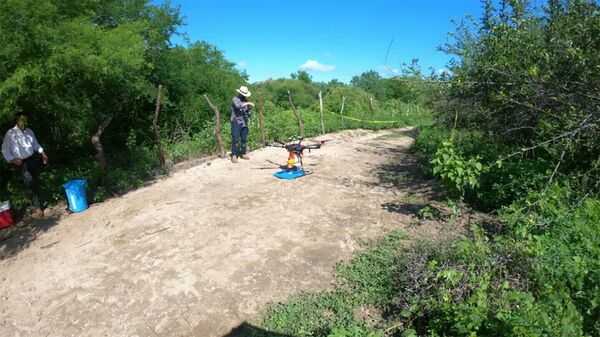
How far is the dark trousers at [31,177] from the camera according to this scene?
647 cm

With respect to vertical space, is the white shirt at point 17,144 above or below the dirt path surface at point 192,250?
above

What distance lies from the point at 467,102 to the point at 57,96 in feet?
22.2

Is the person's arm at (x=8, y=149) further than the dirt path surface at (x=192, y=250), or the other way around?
the person's arm at (x=8, y=149)

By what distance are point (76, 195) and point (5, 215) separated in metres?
1.16

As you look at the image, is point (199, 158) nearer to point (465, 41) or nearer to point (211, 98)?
point (211, 98)

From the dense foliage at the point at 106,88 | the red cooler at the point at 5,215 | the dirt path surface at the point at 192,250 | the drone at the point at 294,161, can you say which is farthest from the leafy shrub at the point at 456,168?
the red cooler at the point at 5,215

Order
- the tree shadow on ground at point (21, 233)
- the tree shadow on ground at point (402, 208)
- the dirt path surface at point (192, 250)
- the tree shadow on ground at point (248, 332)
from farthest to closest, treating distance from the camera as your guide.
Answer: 1. the tree shadow on ground at point (21, 233)
2. the tree shadow on ground at point (402, 208)
3. the dirt path surface at point (192, 250)
4. the tree shadow on ground at point (248, 332)

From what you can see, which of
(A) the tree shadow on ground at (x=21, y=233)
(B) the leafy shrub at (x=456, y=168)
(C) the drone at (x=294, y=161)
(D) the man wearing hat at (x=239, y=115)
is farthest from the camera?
(D) the man wearing hat at (x=239, y=115)

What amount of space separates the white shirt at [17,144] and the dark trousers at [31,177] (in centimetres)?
15

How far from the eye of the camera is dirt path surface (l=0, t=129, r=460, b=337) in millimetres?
3812

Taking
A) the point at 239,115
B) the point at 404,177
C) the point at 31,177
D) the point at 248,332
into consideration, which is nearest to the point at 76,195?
the point at 31,177

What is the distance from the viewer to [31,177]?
6.61 m

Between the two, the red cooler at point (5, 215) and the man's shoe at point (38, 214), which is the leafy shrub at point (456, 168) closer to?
the man's shoe at point (38, 214)

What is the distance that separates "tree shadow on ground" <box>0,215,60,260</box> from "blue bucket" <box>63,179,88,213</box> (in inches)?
13.0
